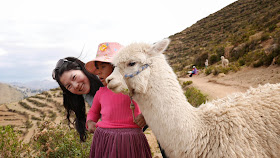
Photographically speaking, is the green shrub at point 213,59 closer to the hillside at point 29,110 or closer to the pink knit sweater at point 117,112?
the hillside at point 29,110

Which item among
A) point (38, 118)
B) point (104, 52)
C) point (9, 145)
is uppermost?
point (104, 52)

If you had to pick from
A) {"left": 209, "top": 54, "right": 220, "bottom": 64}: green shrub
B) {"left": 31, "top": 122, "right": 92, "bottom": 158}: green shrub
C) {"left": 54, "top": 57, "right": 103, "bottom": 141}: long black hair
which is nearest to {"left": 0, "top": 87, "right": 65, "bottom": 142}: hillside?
{"left": 31, "top": 122, "right": 92, "bottom": 158}: green shrub

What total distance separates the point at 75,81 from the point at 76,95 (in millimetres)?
454

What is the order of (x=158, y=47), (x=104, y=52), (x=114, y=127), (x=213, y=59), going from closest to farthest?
(x=158, y=47) → (x=114, y=127) → (x=104, y=52) → (x=213, y=59)

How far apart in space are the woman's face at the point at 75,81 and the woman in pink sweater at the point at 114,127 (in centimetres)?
34

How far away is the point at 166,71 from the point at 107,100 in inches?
29.1

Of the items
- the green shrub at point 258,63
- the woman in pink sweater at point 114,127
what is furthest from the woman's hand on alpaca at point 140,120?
the green shrub at point 258,63

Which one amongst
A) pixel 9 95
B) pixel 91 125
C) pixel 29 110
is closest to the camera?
pixel 91 125

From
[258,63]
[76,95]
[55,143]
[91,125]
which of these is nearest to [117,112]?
[91,125]

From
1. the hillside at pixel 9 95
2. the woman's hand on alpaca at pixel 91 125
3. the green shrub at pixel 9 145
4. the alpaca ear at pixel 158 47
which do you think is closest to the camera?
the alpaca ear at pixel 158 47

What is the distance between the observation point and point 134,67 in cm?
157

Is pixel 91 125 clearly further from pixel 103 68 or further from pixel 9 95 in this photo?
pixel 9 95

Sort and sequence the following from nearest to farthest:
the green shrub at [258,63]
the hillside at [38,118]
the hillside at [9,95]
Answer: the hillside at [38,118]
the green shrub at [258,63]
the hillside at [9,95]

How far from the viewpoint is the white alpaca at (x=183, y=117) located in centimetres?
147
